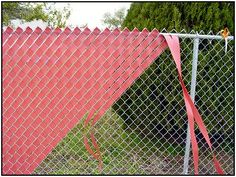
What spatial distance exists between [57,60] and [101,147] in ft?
6.20

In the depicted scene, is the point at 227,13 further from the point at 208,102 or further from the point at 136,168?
the point at 136,168

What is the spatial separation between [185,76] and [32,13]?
24.6ft

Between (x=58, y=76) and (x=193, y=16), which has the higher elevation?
(x=58, y=76)

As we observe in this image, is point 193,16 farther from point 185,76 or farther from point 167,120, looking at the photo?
point 167,120

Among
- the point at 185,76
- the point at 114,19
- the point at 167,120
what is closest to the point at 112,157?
the point at 167,120

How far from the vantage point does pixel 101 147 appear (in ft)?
14.9

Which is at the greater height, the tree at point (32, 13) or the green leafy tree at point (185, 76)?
the tree at point (32, 13)

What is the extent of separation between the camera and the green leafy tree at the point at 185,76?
12.2 feet

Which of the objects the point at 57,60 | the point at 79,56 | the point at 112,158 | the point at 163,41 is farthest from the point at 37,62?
the point at 112,158

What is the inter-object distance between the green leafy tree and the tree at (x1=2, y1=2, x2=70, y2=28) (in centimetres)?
662

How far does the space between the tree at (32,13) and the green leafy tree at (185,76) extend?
261 inches

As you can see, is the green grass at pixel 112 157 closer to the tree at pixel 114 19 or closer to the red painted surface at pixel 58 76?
the red painted surface at pixel 58 76

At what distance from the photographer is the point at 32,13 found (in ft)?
33.6

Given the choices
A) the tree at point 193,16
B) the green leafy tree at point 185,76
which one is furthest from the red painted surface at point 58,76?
the tree at point 193,16
